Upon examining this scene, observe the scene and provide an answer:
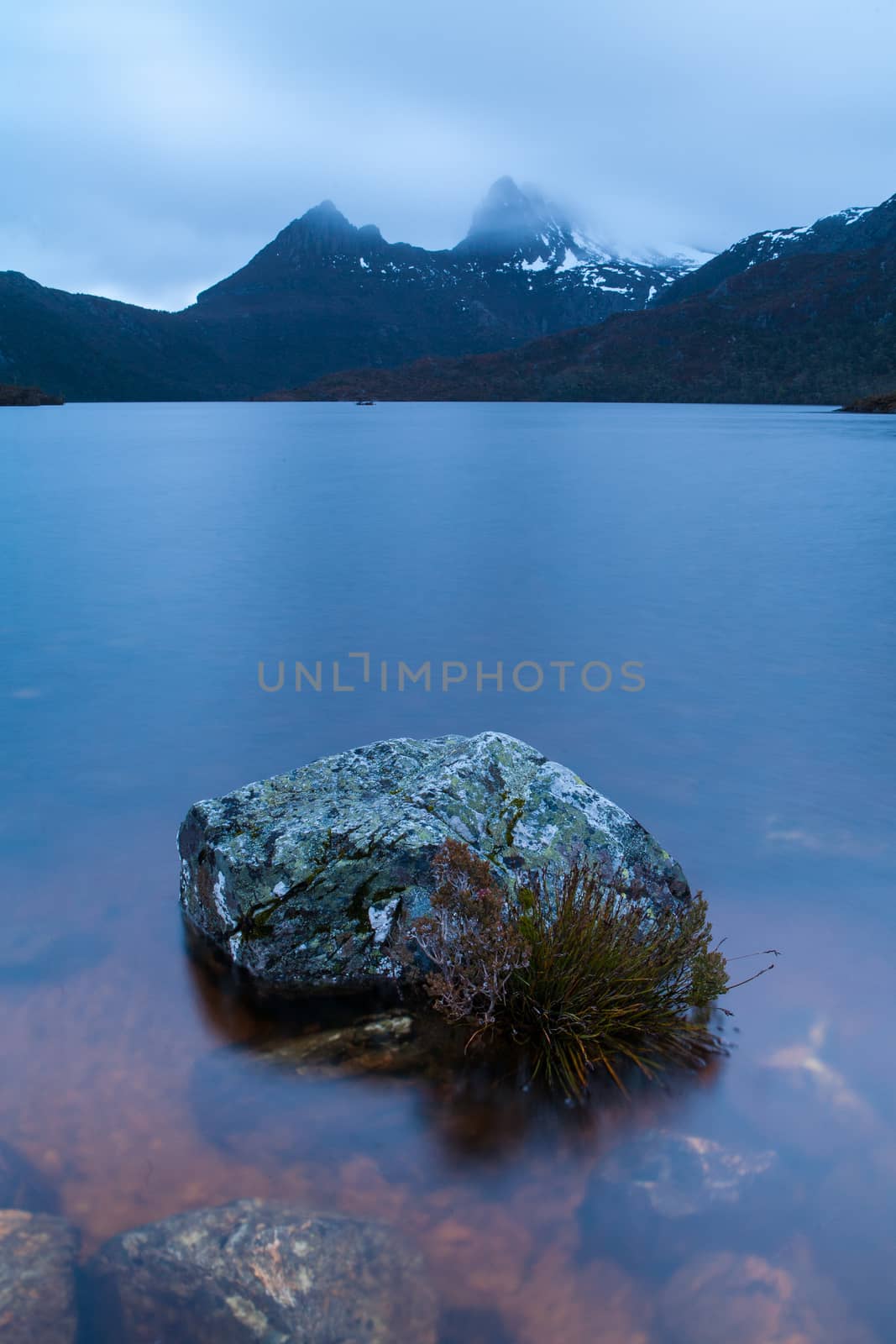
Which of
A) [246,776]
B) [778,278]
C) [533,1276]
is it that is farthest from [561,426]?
[778,278]

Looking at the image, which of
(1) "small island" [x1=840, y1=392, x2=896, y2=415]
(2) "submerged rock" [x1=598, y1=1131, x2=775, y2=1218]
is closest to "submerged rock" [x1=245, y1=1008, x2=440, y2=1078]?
(2) "submerged rock" [x1=598, y1=1131, x2=775, y2=1218]

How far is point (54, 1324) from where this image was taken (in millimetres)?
2684

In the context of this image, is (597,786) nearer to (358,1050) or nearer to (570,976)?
(570,976)

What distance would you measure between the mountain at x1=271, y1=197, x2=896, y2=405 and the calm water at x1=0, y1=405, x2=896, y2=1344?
99664mm

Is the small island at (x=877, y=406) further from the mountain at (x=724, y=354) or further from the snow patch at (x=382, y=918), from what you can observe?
the snow patch at (x=382, y=918)

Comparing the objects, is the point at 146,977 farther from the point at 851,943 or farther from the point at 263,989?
the point at 851,943

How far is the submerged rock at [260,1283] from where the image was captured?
2693 mm

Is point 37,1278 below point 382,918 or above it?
below

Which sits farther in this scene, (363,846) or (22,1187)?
(363,846)

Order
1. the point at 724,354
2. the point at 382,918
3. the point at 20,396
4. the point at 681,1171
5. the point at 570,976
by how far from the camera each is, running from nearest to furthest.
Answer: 1. the point at 681,1171
2. the point at 570,976
3. the point at 382,918
4. the point at 20,396
5. the point at 724,354

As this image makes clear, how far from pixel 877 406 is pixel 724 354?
45928mm

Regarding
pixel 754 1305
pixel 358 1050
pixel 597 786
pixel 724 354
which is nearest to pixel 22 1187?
pixel 358 1050

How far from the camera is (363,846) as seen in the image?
4449mm

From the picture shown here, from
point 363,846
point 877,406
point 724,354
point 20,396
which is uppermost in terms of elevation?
point 724,354
